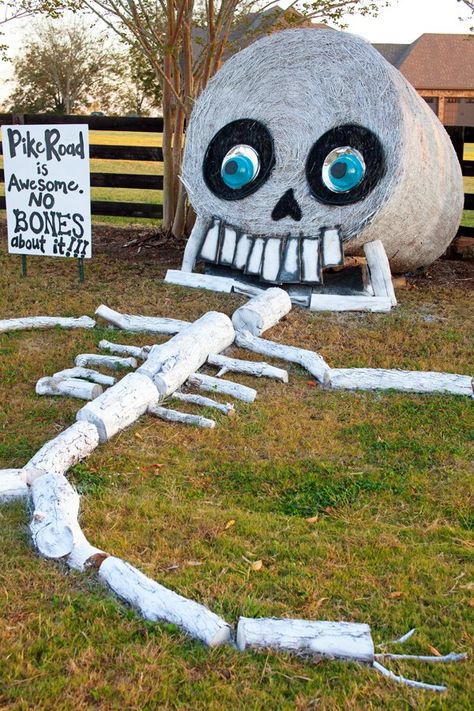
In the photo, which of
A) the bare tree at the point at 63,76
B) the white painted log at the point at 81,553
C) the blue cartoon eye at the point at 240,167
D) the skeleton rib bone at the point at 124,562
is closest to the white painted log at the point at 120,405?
the skeleton rib bone at the point at 124,562

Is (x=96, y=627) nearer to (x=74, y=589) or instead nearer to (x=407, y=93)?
(x=74, y=589)

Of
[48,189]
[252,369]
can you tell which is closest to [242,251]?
[48,189]

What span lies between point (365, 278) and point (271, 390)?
2.65 m

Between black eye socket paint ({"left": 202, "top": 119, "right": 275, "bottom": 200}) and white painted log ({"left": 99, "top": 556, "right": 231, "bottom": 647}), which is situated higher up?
black eye socket paint ({"left": 202, "top": 119, "right": 275, "bottom": 200})

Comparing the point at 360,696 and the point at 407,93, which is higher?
the point at 407,93

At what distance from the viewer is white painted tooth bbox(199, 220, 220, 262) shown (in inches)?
284

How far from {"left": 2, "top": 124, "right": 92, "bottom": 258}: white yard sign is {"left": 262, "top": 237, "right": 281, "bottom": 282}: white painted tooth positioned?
1491 mm

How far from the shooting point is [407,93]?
6.92m

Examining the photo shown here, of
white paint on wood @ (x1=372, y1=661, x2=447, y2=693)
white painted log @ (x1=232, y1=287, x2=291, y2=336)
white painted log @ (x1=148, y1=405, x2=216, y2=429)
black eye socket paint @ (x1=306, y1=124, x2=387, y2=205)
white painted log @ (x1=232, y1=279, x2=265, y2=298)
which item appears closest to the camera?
white paint on wood @ (x1=372, y1=661, x2=447, y2=693)

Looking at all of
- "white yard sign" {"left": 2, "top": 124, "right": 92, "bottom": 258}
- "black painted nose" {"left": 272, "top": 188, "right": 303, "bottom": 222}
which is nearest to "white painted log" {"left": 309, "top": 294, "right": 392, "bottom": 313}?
"black painted nose" {"left": 272, "top": 188, "right": 303, "bottom": 222}

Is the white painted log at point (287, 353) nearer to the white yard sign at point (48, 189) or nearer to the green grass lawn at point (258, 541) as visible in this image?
the green grass lawn at point (258, 541)

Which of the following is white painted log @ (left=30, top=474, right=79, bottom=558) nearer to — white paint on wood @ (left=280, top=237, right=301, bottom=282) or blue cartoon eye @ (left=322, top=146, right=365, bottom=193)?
white paint on wood @ (left=280, top=237, right=301, bottom=282)

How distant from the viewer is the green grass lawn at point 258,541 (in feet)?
7.82

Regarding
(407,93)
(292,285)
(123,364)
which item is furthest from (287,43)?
(123,364)
